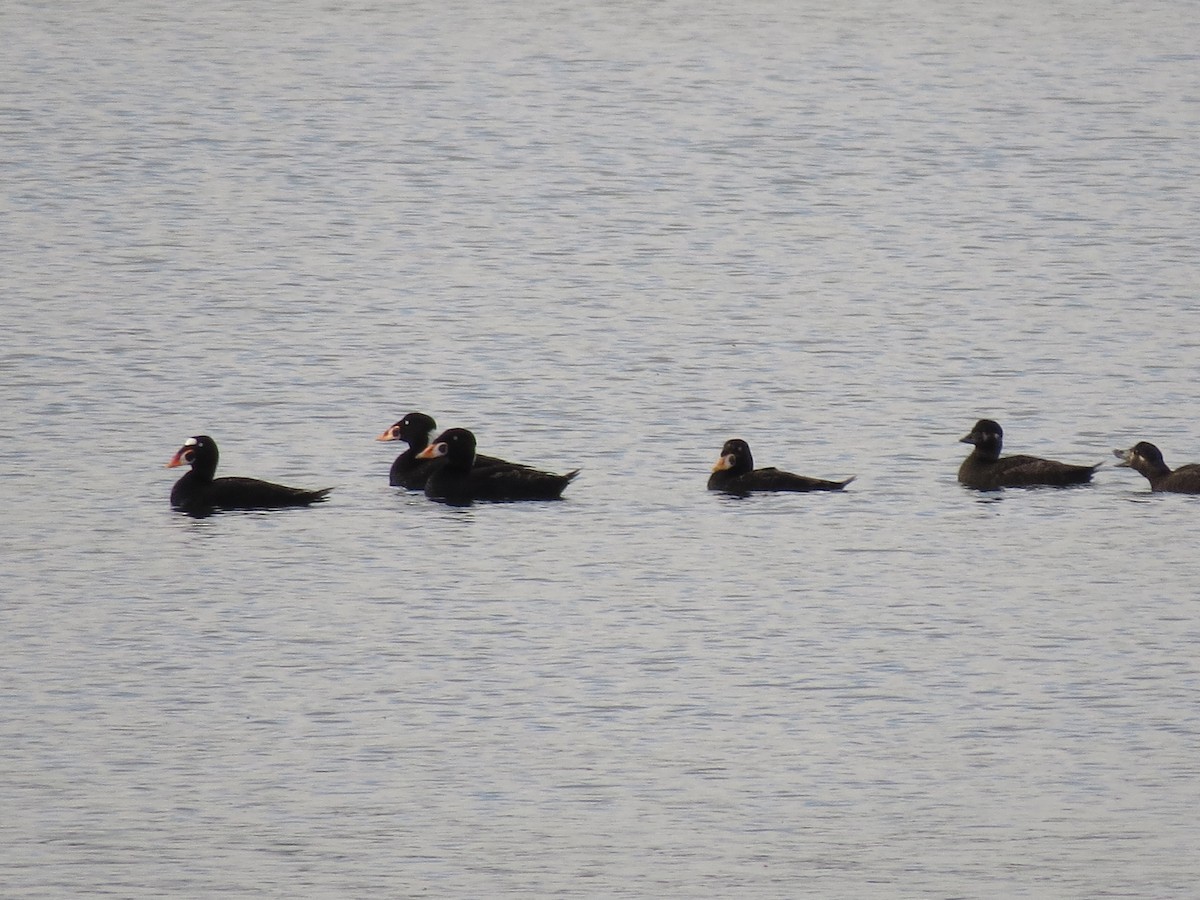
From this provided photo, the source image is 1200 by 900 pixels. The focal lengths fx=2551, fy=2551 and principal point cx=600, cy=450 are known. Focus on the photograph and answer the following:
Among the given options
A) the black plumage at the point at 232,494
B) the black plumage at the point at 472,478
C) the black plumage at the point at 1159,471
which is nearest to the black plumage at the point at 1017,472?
the black plumage at the point at 1159,471

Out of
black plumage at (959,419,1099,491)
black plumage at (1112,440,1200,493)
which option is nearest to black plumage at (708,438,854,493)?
black plumage at (959,419,1099,491)

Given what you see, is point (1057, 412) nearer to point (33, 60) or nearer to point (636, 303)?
point (636, 303)

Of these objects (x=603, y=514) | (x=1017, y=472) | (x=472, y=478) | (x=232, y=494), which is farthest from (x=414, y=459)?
(x=1017, y=472)

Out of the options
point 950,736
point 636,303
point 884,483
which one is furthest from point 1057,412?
point 950,736

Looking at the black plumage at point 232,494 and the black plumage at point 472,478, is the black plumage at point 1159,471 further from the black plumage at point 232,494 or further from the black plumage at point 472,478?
the black plumage at point 232,494

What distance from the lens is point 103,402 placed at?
21.9 meters

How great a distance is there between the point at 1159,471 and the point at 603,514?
13.4 ft

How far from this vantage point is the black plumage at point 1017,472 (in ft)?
61.1

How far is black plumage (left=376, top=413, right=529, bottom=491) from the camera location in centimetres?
1892

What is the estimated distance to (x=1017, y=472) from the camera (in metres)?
18.6

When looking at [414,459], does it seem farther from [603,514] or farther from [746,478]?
[746,478]

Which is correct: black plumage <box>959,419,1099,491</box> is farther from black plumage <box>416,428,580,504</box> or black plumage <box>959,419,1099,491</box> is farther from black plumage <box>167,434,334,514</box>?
black plumage <box>167,434,334,514</box>

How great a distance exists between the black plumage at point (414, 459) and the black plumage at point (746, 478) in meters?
1.42

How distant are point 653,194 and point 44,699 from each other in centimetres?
2611
